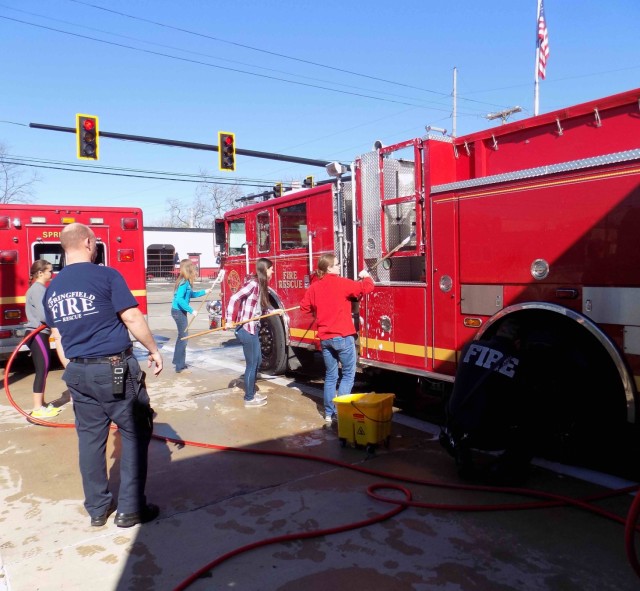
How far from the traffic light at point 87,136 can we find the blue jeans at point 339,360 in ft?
41.0

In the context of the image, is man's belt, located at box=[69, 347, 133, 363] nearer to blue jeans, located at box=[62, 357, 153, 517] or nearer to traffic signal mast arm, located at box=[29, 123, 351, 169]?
blue jeans, located at box=[62, 357, 153, 517]

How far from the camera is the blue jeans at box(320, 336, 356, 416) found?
5.64 m

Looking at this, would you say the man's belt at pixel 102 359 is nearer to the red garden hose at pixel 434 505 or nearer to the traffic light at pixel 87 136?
the red garden hose at pixel 434 505

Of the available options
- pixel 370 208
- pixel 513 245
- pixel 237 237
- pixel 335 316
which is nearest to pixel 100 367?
pixel 335 316

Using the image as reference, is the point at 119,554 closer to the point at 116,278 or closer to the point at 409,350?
the point at 116,278

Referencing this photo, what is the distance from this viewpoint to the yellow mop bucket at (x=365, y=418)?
16.2 feet

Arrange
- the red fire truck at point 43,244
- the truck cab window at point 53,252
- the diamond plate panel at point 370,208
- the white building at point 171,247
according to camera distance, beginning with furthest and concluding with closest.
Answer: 1. the white building at point 171,247
2. the truck cab window at point 53,252
3. the red fire truck at point 43,244
4. the diamond plate panel at point 370,208

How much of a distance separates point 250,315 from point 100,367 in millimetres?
3121

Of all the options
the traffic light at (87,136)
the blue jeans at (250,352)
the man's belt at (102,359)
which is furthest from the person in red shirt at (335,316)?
the traffic light at (87,136)

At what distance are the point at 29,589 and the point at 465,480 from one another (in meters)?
3.00

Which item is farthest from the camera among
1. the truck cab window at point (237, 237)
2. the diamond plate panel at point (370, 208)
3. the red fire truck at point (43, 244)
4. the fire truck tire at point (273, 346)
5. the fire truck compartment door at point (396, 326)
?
the truck cab window at point (237, 237)

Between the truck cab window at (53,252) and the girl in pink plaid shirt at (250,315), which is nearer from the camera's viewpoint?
the girl in pink plaid shirt at (250,315)

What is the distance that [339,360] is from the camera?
576cm

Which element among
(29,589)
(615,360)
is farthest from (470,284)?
(29,589)
